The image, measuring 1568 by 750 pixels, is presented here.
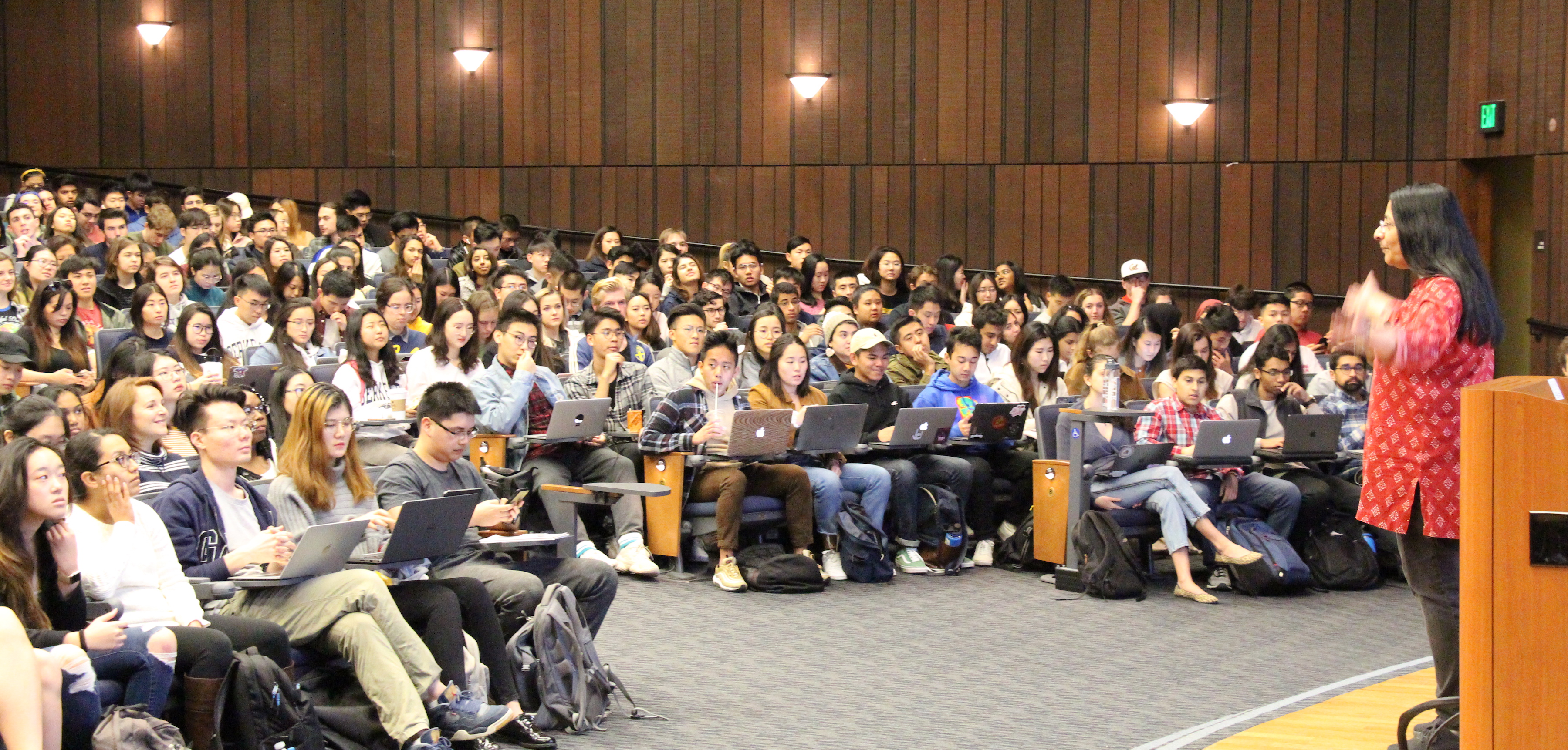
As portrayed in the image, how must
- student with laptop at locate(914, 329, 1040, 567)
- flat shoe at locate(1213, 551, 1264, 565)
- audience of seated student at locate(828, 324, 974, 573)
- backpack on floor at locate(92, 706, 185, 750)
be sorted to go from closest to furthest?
backpack on floor at locate(92, 706, 185, 750) → flat shoe at locate(1213, 551, 1264, 565) → audience of seated student at locate(828, 324, 974, 573) → student with laptop at locate(914, 329, 1040, 567)

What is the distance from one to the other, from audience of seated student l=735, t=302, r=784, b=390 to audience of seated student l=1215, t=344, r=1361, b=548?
6.95 feet

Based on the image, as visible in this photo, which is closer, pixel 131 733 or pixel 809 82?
pixel 131 733

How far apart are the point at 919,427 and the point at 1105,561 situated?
3.43ft

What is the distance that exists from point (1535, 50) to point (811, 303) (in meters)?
4.86

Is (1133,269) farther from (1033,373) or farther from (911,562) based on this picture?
(911,562)

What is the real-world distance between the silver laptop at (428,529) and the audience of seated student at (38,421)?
0.86 m

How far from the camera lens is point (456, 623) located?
4.40 m

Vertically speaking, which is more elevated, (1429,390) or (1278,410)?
(1429,390)

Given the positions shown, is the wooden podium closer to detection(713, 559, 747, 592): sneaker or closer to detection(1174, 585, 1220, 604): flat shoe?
Answer: detection(1174, 585, 1220, 604): flat shoe

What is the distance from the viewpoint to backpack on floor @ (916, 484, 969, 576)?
730 cm

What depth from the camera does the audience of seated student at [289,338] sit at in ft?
23.8

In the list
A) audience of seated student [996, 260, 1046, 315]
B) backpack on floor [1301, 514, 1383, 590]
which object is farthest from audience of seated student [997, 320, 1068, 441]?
audience of seated student [996, 260, 1046, 315]

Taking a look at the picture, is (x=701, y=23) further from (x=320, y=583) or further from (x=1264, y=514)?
(x=320, y=583)

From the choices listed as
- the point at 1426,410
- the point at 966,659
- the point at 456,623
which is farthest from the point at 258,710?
the point at 1426,410
